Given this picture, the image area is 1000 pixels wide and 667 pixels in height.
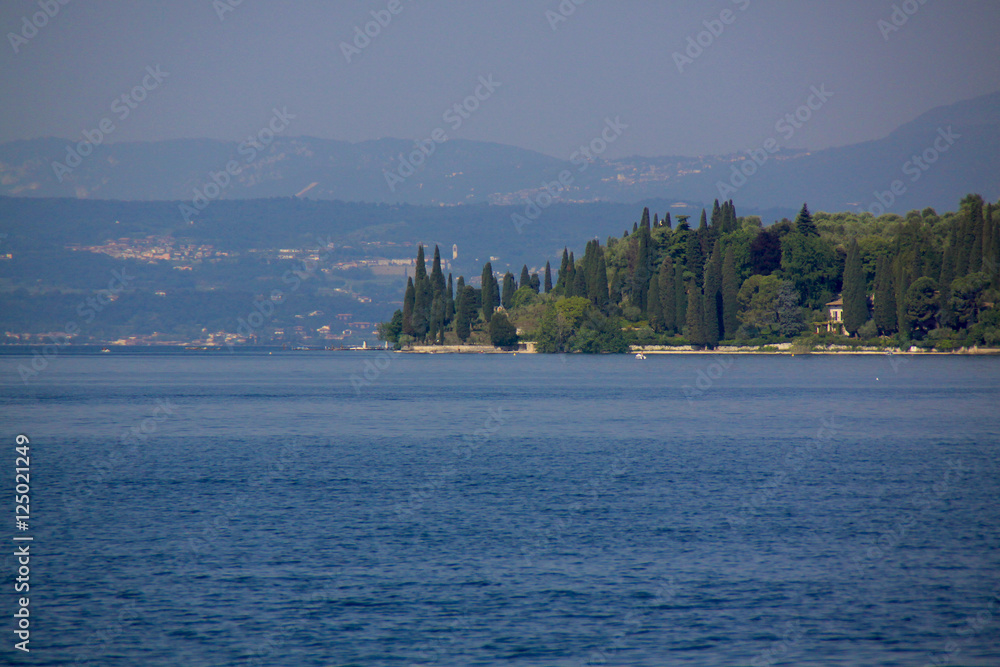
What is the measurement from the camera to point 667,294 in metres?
142

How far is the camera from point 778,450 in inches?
1478

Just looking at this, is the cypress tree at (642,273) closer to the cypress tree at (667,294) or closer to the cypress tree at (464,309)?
the cypress tree at (667,294)

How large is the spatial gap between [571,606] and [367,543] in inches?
243

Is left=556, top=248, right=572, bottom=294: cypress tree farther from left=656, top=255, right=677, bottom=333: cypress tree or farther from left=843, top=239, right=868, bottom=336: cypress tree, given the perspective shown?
left=843, top=239, right=868, bottom=336: cypress tree

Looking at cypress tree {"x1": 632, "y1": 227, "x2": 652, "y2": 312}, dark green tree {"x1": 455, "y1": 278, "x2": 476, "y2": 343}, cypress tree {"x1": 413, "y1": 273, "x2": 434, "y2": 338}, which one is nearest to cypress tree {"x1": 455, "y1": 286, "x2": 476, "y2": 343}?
dark green tree {"x1": 455, "y1": 278, "x2": 476, "y2": 343}

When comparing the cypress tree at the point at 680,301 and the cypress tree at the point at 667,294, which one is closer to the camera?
the cypress tree at the point at 667,294

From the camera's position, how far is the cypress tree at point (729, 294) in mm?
135875

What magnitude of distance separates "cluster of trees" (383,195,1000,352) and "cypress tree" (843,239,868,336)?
0.15 meters

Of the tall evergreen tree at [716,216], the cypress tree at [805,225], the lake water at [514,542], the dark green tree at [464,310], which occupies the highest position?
the tall evergreen tree at [716,216]

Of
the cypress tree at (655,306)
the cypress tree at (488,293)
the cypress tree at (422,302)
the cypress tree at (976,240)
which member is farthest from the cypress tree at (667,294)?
the cypress tree at (976,240)

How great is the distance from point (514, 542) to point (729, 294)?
119964 millimetres

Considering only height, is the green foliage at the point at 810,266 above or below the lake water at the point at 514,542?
above

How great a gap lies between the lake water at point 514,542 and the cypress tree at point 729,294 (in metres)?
87.6

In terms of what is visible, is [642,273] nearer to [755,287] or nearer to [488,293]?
[755,287]
